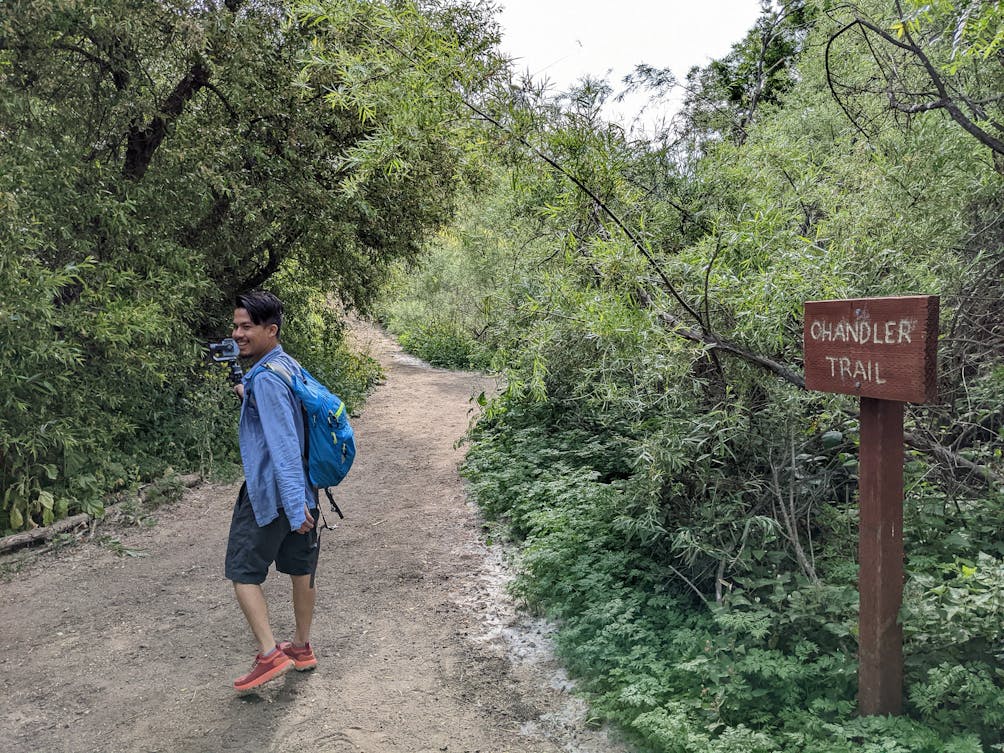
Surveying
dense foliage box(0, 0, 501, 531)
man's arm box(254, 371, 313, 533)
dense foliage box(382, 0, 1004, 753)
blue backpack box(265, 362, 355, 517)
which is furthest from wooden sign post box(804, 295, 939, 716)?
man's arm box(254, 371, 313, 533)

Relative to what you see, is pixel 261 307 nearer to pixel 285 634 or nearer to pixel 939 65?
pixel 285 634

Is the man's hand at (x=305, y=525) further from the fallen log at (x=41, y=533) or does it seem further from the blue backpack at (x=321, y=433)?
the fallen log at (x=41, y=533)

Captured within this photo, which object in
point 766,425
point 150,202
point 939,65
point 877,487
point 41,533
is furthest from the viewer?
point 150,202

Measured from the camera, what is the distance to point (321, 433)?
143 inches

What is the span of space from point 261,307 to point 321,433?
69 cm

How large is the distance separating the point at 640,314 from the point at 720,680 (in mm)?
1728

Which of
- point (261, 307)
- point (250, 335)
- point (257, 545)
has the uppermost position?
point (261, 307)

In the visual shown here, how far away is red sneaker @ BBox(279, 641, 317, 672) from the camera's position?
12.6ft

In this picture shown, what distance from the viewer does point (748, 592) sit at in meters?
3.57

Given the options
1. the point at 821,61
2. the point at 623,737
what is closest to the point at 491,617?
the point at 623,737

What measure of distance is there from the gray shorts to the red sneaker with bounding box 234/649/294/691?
393 mm

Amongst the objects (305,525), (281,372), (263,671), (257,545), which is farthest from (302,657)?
(281,372)

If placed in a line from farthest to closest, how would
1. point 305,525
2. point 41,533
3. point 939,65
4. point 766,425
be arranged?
point 41,533 → point 939,65 → point 766,425 → point 305,525

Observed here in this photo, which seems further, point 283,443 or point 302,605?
point 302,605
